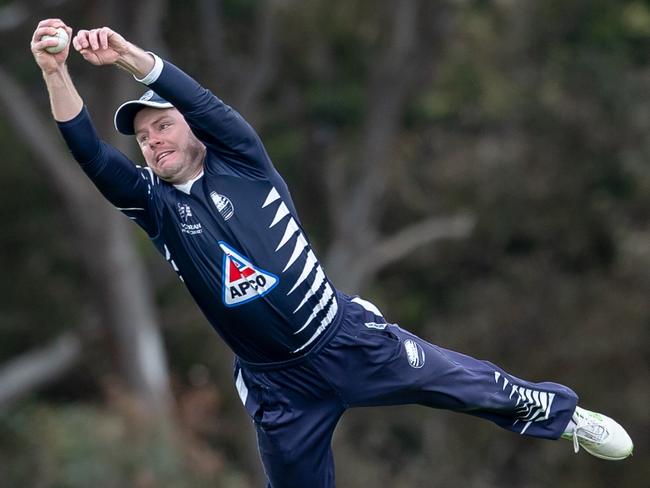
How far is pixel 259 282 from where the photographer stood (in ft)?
21.7

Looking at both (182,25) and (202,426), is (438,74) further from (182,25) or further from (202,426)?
(202,426)

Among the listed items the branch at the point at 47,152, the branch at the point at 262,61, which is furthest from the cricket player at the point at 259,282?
the branch at the point at 262,61

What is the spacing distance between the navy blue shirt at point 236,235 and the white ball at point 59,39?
601 mm

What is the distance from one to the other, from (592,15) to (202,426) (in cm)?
1067

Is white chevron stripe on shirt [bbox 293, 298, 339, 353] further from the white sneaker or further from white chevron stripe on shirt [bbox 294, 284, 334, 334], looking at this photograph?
the white sneaker

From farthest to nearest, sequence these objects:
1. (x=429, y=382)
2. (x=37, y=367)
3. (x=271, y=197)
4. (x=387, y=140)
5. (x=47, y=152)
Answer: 1. (x=387, y=140)
2. (x=37, y=367)
3. (x=47, y=152)
4. (x=429, y=382)
5. (x=271, y=197)

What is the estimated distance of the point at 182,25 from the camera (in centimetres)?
2334

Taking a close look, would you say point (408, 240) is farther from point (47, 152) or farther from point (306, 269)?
point (306, 269)

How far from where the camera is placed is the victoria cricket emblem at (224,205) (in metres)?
6.58

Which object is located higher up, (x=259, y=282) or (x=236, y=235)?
(x=236, y=235)

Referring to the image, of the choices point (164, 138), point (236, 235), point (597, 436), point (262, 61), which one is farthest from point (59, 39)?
point (262, 61)

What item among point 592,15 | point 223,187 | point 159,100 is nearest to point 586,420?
point 223,187

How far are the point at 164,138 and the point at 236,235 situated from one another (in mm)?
582

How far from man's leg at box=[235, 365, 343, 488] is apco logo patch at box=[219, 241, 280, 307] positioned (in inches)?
18.2
